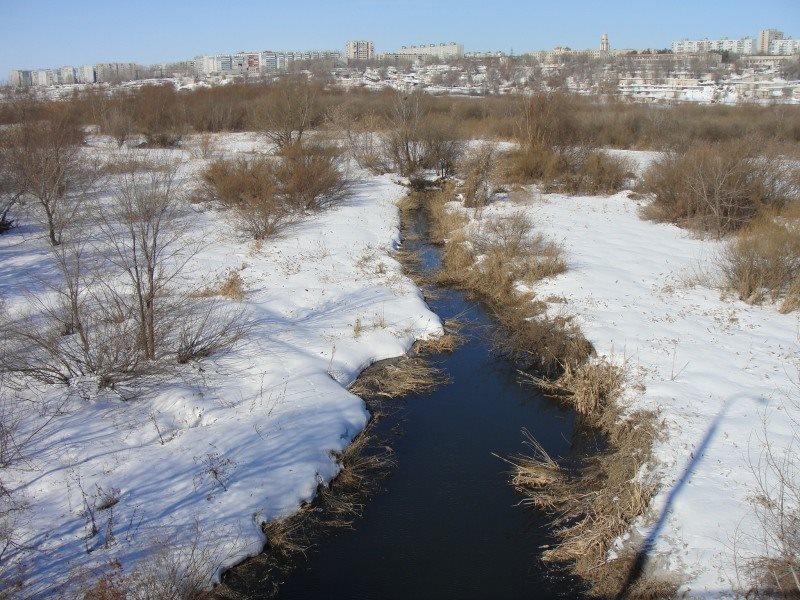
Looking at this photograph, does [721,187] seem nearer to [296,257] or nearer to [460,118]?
[296,257]

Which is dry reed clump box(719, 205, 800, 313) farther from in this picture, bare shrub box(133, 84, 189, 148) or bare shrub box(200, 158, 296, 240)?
bare shrub box(133, 84, 189, 148)

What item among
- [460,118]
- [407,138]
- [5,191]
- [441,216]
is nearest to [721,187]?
[441,216]

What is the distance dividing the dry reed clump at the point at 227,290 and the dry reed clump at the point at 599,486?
606 cm

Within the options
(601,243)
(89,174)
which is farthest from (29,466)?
(601,243)

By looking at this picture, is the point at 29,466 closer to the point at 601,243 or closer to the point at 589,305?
the point at 589,305

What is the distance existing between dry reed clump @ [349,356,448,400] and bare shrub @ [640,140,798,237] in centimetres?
982

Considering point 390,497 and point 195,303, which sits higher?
point 195,303

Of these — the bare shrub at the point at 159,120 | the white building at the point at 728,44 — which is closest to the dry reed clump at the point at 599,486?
the bare shrub at the point at 159,120

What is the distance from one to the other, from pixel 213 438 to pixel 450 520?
2.96 meters

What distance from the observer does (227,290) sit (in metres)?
11.3

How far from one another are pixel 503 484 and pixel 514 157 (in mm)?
17399

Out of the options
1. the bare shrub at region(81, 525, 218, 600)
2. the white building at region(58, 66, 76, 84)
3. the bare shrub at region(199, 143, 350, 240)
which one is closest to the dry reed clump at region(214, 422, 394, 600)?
the bare shrub at region(81, 525, 218, 600)

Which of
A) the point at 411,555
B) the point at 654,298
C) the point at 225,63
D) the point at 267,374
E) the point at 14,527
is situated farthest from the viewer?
the point at 225,63

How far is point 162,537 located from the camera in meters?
5.58
